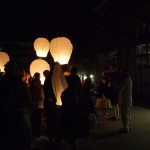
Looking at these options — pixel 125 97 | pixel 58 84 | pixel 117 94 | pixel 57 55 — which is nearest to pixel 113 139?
pixel 125 97

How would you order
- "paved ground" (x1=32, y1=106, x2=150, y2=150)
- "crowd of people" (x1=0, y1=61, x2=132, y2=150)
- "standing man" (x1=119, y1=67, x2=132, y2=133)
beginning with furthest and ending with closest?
1. "standing man" (x1=119, y1=67, x2=132, y2=133)
2. "paved ground" (x1=32, y1=106, x2=150, y2=150)
3. "crowd of people" (x1=0, y1=61, x2=132, y2=150)

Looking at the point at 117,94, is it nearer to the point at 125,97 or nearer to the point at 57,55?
the point at 125,97

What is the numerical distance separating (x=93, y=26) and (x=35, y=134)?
19113mm

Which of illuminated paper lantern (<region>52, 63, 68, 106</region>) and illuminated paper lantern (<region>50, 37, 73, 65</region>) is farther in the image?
illuminated paper lantern (<region>50, 37, 73, 65</region>)

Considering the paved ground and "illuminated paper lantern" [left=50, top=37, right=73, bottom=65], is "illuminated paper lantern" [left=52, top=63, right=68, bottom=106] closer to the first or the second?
the paved ground

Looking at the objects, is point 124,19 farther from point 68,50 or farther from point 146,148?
point 146,148

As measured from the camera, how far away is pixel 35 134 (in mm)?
9258

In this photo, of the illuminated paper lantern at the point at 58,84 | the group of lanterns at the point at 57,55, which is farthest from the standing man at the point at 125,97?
the illuminated paper lantern at the point at 58,84

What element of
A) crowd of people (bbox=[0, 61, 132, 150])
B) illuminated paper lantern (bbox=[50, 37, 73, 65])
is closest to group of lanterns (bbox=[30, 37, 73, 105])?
illuminated paper lantern (bbox=[50, 37, 73, 65])

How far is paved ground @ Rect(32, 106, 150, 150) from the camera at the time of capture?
8180 millimetres

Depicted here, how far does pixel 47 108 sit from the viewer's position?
8.58m

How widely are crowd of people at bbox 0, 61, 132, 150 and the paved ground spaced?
353 millimetres

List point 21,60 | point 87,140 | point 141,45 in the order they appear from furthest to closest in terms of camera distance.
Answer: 1. point 21,60
2. point 141,45
3. point 87,140

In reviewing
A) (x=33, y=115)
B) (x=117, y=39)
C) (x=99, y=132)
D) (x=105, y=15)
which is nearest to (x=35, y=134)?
(x=33, y=115)
